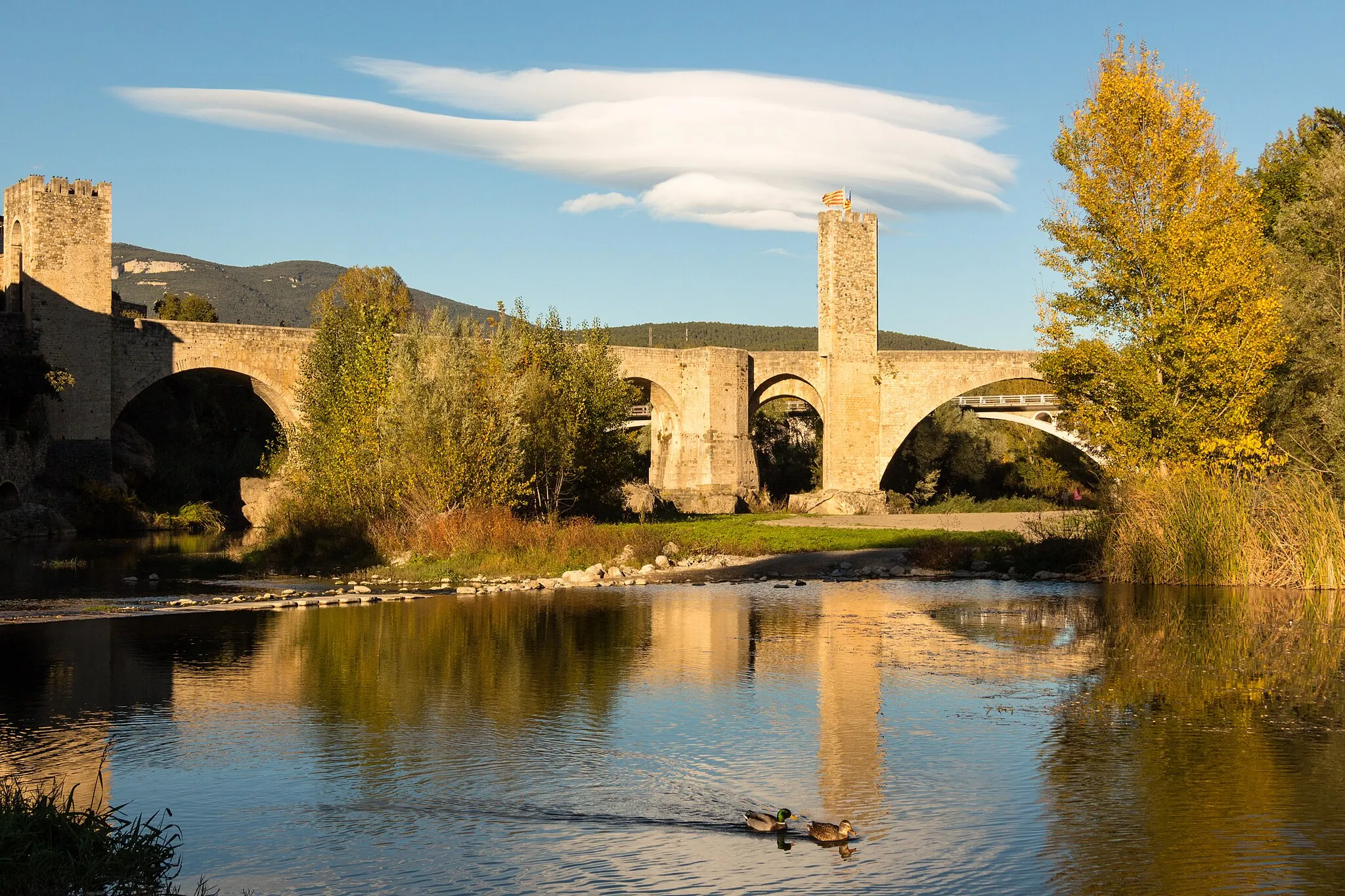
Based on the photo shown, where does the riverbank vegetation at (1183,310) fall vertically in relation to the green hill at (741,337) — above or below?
below

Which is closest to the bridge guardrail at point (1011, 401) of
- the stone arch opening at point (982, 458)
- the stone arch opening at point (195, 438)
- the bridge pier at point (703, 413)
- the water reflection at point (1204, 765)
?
the stone arch opening at point (982, 458)

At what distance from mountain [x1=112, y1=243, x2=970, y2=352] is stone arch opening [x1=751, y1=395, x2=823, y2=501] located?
3901cm

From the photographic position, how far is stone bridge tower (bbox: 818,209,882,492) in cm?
4138

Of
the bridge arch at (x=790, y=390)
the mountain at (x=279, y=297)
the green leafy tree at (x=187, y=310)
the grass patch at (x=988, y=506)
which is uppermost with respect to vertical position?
the mountain at (x=279, y=297)

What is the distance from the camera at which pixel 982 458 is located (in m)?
46.5

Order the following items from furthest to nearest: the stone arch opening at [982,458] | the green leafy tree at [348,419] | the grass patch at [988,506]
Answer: the stone arch opening at [982,458] → the grass patch at [988,506] → the green leafy tree at [348,419]

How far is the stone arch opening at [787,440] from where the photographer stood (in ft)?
143

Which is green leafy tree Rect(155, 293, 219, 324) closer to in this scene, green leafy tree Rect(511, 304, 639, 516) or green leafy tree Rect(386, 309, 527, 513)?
green leafy tree Rect(511, 304, 639, 516)

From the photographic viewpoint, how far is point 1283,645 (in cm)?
1098

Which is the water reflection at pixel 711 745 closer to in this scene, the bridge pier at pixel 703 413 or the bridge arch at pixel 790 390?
the bridge pier at pixel 703 413

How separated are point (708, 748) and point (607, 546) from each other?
12650 mm

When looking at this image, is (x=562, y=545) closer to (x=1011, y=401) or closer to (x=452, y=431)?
(x=452, y=431)

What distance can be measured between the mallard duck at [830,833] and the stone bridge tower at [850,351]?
35779mm

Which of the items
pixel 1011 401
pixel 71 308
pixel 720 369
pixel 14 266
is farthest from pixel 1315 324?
pixel 14 266
